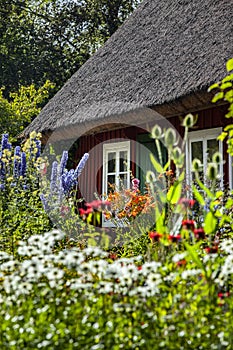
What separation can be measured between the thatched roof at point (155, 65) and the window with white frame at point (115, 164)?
2.60 feet

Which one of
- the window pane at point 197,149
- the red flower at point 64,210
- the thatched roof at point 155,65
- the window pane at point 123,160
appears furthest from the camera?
the window pane at point 123,160

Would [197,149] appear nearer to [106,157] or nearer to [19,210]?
[106,157]

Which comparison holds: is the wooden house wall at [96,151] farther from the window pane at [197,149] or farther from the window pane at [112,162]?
the window pane at [197,149]

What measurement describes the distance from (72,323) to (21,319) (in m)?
0.23

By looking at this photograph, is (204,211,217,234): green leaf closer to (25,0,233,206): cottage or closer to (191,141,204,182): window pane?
(25,0,233,206): cottage

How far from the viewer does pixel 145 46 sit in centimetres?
928

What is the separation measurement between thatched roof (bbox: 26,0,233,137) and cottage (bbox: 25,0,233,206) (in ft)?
0.04

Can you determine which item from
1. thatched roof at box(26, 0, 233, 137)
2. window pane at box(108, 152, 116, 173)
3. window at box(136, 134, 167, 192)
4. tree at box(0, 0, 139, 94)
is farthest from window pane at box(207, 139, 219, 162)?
tree at box(0, 0, 139, 94)

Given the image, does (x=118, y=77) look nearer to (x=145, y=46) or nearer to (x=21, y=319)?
(x=145, y=46)

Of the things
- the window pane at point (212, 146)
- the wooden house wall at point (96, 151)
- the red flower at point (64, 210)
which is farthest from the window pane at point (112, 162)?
the red flower at point (64, 210)

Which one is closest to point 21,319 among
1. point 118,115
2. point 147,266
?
point 147,266

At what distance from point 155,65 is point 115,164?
1.72m

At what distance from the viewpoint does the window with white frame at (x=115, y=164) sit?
29.4 ft

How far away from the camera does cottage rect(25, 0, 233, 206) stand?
7.27 metres
